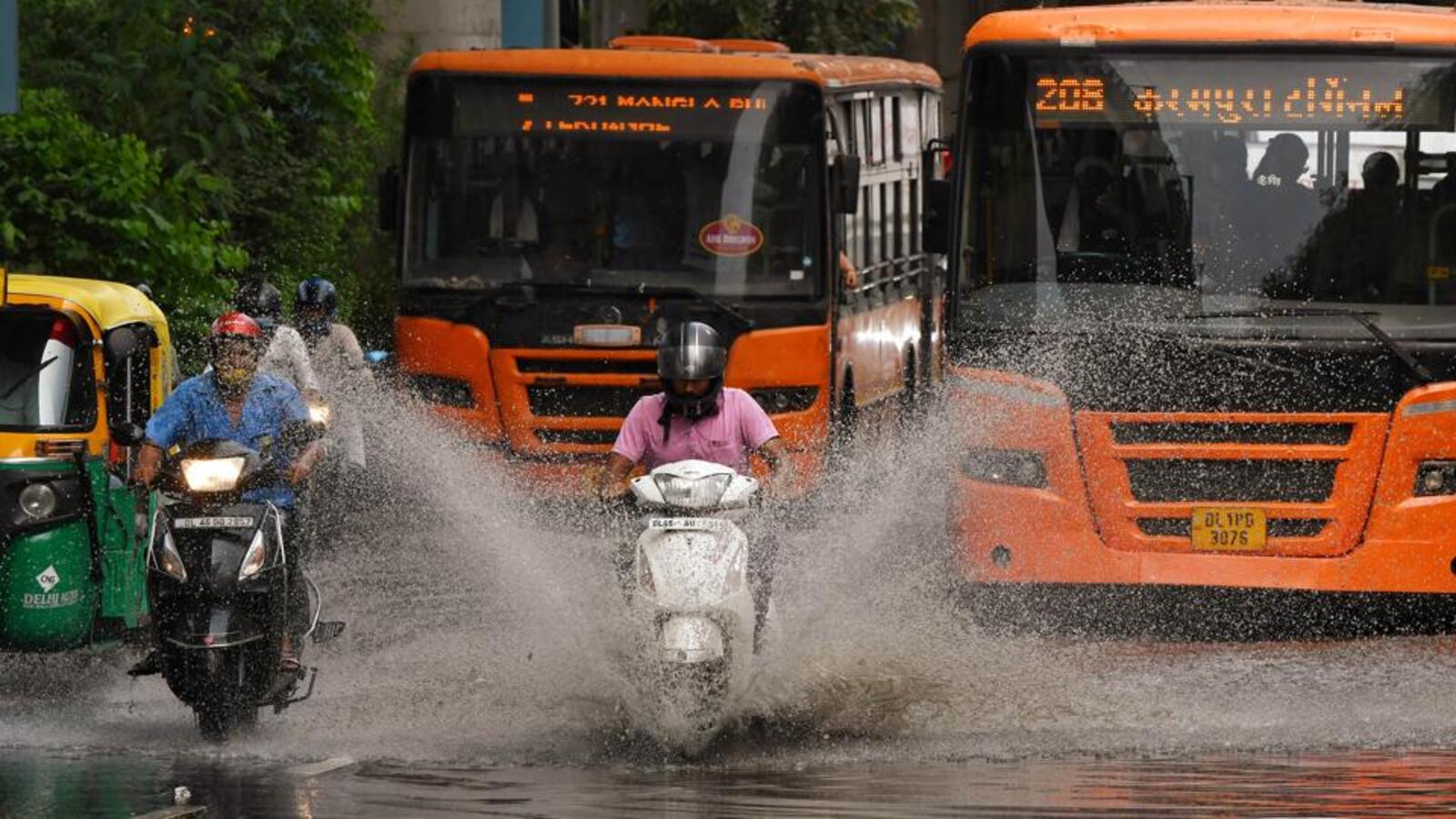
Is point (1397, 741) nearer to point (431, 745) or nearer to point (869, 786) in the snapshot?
point (869, 786)

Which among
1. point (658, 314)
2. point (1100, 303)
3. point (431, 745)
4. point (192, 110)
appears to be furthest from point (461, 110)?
point (431, 745)

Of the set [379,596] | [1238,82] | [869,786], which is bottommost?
[379,596]

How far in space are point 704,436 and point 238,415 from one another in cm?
188

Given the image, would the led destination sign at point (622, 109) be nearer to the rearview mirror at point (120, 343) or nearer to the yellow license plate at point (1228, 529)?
the yellow license plate at point (1228, 529)

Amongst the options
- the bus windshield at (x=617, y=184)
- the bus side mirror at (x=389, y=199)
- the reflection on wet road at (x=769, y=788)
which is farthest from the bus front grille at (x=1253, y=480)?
the bus side mirror at (x=389, y=199)

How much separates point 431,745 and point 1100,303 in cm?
495

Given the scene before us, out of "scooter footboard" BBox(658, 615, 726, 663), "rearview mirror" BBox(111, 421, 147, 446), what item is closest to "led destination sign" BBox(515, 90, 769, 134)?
"rearview mirror" BBox(111, 421, 147, 446)

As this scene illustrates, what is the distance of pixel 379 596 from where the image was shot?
707 inches

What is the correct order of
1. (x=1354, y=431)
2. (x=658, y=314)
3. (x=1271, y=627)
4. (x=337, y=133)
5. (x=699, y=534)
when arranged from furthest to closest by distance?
(x=337, y=133) < (x=658, y=314) < (x=1271, y=627) < (x=1354, y=431) < (x=699, y=534)

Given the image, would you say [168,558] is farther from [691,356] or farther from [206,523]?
[691,356]

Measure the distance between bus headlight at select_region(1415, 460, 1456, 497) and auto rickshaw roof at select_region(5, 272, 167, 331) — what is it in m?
5.89

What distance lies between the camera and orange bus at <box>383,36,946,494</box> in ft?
67.2

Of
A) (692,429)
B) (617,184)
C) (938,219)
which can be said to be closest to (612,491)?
(692,429)

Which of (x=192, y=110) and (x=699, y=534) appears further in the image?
(x=192, y=110)
